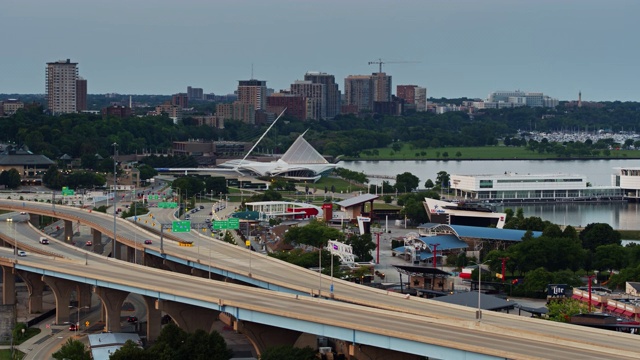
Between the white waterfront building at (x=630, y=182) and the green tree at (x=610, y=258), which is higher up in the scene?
the white waterfront building at (x=630, y=182)

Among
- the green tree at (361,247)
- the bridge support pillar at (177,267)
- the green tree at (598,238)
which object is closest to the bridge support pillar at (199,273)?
the bridge support pillar at (177,267)

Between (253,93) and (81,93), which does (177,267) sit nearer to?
(81,93)

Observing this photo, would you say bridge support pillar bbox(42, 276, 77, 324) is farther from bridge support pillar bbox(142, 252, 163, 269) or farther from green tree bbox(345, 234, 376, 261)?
green tree bbox(345, 234, 376, 261)

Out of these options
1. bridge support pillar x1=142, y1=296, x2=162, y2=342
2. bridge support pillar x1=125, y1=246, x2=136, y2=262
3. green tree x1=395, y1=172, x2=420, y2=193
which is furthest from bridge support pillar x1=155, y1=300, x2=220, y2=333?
green tree x1=395, y1=172, x2=420, y2=193

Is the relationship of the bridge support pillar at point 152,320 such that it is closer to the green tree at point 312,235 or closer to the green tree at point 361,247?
the green tree at point 361,247

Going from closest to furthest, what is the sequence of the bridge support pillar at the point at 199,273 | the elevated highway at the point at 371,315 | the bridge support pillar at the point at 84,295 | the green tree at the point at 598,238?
the elevated highway at the point at 371,315
the bridge support pillar at the point at 84,295
the bridge support pillar at the point at 199,273
the green tree at the point at 598,238

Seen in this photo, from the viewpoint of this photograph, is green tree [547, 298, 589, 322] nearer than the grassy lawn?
Yes
